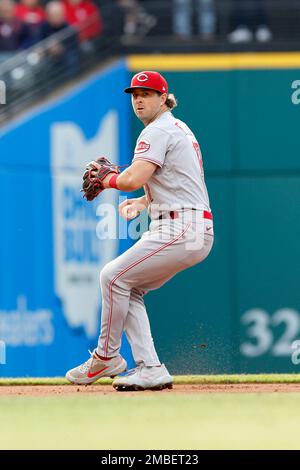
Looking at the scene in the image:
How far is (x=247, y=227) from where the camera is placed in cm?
963

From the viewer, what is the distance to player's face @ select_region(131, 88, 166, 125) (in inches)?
263

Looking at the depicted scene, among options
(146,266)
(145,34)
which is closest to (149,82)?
(146,266)

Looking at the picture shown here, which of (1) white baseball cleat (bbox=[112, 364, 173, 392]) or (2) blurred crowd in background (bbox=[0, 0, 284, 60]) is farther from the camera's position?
(2) blurred crowd in background (bbox=[0, 0, 284, 60])

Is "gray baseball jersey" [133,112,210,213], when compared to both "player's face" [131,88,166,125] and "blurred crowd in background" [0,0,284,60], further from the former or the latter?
"blurred crowd in background" [0,0,284,60]

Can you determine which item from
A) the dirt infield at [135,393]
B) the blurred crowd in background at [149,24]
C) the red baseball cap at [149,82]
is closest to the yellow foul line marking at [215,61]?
the blurred crowd in background at [149,24]

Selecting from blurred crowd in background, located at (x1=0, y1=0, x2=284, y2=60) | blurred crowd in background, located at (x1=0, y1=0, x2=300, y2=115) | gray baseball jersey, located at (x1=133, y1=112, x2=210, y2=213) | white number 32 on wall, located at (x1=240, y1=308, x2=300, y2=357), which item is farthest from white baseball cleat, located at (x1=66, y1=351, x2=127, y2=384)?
blurred crowd in background, located at (x1=0, y1=0, x2=284, y2=60)

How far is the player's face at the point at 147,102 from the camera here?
6.67m

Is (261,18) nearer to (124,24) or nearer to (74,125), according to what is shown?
(124,24)

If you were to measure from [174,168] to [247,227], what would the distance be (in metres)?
3.15

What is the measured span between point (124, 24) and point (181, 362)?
3.15 m

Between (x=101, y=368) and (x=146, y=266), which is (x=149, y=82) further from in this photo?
(x=101, y=368)

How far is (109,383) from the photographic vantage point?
7648 mm

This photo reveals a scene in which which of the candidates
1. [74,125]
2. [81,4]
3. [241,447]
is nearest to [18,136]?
[74,125]

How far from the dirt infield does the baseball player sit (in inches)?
6.8
